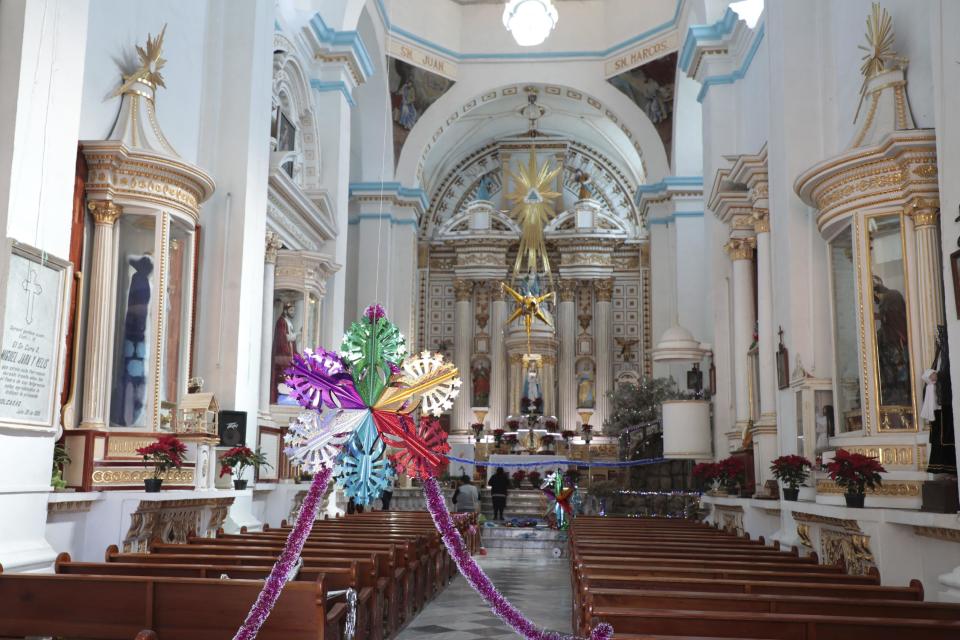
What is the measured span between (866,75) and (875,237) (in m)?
1.47

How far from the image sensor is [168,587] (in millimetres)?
4129

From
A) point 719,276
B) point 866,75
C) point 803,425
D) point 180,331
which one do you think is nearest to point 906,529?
point 803,425

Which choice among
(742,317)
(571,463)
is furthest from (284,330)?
(571,463)

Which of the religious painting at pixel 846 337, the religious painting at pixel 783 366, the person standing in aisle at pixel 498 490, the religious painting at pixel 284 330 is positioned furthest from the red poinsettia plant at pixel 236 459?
the person standing in aisle at pixel 498 490

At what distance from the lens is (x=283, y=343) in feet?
41.5

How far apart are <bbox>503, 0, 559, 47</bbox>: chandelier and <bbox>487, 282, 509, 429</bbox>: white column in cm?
657

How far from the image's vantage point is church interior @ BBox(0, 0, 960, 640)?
4109mm

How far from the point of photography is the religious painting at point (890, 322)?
6.93 m

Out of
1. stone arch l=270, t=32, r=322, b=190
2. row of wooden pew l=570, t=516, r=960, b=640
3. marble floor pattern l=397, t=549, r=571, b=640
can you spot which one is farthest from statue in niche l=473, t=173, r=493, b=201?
row of wooden pew l=570, t=516, r=960, b=640

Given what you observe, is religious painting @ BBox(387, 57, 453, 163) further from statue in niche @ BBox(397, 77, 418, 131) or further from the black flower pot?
the black flower pot

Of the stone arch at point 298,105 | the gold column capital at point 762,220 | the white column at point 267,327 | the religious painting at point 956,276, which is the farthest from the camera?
the stone arch at point 298,105

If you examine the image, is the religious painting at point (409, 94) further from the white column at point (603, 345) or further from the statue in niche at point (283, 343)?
the statue in niche at point (283, 343)

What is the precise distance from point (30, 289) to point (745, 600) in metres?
4.14

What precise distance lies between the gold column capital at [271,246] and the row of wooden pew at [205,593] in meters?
5.72
